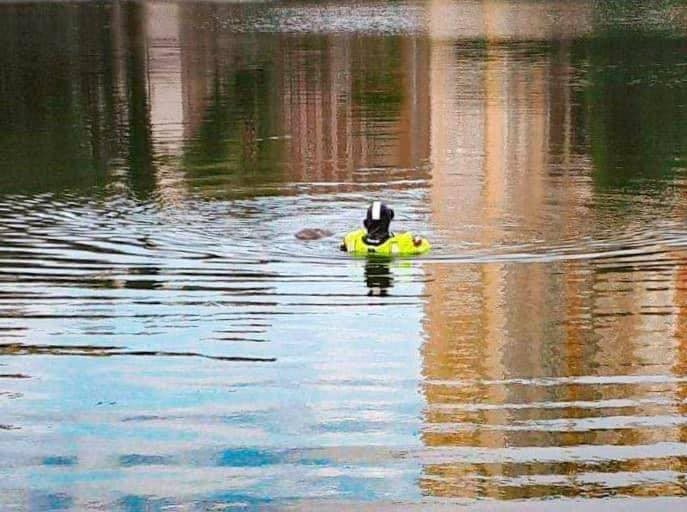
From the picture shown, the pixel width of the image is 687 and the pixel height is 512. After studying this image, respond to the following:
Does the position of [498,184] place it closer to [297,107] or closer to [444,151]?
[444,151]

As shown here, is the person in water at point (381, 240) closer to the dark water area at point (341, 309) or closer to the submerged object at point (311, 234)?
the dark water area at point (341, 309)

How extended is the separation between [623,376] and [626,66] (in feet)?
165

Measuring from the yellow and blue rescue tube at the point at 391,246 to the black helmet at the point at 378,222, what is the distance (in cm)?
12

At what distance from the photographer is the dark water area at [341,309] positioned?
1133 centimetres

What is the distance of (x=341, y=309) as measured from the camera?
17.6 m

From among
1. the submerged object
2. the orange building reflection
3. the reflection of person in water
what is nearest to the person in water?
the reflection of person in water

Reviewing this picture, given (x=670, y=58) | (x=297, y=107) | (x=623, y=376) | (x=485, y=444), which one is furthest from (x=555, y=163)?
(x=670, y=58)

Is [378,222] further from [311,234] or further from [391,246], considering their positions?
[311,234]

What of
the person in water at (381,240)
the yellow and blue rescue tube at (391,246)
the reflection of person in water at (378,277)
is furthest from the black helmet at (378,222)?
the reflection of person in water at (378,277)

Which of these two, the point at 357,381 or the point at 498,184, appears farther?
the point at 498,184

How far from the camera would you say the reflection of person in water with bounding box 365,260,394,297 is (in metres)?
18.9

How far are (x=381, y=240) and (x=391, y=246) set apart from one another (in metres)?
0.15

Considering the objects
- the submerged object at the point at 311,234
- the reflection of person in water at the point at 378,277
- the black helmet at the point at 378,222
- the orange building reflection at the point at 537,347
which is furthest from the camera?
the submerged object at the point at 311,234

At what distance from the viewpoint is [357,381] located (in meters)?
14.1
